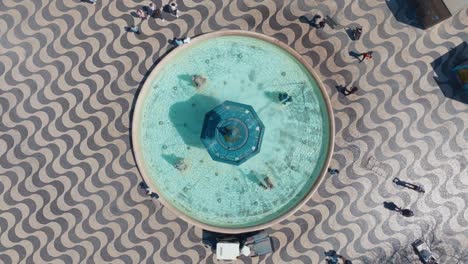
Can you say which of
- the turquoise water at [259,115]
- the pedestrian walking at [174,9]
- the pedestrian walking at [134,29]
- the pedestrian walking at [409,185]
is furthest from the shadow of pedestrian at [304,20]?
the pedestrian walking at [409,185]

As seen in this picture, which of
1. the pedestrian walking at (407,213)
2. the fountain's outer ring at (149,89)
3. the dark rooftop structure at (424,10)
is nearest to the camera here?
the dark rooftop structure at (424,10)

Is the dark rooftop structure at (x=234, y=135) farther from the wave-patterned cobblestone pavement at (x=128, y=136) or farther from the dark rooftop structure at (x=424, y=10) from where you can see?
the dark rooftop structure at (x=424, y=10)

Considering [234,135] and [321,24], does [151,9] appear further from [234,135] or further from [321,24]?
[321,24]

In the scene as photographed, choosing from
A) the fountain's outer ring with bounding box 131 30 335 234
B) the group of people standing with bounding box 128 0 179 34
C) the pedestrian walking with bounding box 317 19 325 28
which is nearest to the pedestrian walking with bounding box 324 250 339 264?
the fountain's outer ring with bounding box 131 30 335 234

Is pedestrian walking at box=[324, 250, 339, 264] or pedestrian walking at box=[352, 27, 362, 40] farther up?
pedestrian walking at box=[352, 27, 362, 40]

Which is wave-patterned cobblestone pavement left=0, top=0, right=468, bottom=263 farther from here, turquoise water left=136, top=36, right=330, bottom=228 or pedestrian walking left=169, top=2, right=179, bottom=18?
turquoise water left=136, top=36, right=330, bottom=228

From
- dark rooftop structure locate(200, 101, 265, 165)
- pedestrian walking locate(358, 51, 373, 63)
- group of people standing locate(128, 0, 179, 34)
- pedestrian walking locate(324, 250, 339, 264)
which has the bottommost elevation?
pedestrian walking locate(324, 250, 339, 264)

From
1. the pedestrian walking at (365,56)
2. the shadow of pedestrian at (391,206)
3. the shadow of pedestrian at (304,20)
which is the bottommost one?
the shadow of pedestrian at (391,206)
